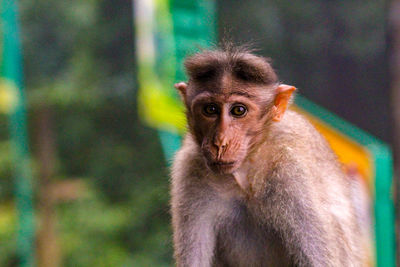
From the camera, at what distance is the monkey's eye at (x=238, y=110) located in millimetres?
3719

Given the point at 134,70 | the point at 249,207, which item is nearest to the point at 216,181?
the point at 249,207

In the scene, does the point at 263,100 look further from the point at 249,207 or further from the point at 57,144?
the point at 57,144

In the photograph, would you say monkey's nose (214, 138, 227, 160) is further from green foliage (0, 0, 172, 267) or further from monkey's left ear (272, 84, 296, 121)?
green foliage (0, 0, 172, 267)

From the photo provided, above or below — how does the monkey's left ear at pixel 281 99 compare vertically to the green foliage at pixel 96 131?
above

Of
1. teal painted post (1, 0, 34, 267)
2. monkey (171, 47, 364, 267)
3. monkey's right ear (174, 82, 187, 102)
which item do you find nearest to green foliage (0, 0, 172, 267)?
teal painted post (1, 0, 34, 267)

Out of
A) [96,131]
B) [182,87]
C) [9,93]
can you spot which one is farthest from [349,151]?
[96,131]

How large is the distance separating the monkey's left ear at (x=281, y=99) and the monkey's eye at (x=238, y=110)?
0.25 metres

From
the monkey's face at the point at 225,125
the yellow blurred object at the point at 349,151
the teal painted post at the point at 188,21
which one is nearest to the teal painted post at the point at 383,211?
the yellow blurred object at the point at 349,151

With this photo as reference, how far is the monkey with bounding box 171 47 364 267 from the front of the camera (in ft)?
12.2

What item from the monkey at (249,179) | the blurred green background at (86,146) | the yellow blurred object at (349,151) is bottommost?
the blurred green background at (86,146)

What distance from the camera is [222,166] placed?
3.63 metres

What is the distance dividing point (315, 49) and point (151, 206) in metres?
4.64

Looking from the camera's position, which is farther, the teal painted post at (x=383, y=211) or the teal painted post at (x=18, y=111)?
the teal painted post at (x=18, y=111)

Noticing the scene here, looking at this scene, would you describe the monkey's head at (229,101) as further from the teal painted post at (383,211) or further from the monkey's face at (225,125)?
the teal painted post at (383,211)
